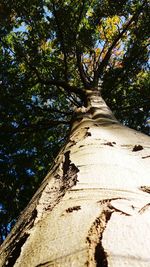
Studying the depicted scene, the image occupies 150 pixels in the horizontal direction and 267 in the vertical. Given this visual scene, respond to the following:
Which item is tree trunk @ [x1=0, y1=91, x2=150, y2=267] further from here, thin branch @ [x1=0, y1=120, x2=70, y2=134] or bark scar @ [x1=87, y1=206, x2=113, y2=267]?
thin branch @ [x1=0, y1=120, x2=70, y2=134]

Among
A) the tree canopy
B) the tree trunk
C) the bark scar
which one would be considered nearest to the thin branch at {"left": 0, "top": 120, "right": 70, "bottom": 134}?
the tree canopy

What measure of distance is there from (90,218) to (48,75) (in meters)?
7.51

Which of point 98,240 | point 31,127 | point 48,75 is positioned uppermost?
point 48,75

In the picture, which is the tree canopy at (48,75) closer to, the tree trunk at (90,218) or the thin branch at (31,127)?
the thin branch at (31,127)

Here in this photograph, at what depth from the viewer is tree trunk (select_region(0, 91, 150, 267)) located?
2.51 ft

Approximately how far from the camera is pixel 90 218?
38.6 inches

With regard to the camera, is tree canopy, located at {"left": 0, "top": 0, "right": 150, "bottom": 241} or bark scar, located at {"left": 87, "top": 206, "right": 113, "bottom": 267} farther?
Result: tree canopy, located at {"left": 0, "top": 0, "right": 150, "bottom": 241}

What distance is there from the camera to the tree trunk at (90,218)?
76 cm

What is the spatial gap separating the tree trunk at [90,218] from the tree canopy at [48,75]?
213 inches

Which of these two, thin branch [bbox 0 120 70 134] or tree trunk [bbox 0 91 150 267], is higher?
thin branch [bbox 0 120 70 134]

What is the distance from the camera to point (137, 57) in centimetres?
859

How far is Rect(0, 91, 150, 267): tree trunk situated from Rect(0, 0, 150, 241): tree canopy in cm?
540

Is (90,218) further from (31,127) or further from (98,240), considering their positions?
(31,127)

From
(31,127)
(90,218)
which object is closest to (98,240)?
(90,218)
